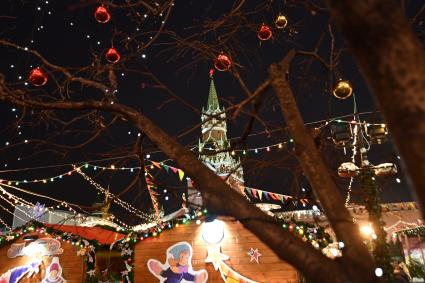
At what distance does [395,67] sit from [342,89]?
3.54 metres

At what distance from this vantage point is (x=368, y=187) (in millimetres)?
8039

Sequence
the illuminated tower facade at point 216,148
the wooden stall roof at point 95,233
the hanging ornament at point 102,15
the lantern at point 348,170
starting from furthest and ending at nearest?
the wooden stall roof at point 95,233
the lantern at point 348,170
the hanging ornament at point 102,15
the illuminated tower facade at point 216,148

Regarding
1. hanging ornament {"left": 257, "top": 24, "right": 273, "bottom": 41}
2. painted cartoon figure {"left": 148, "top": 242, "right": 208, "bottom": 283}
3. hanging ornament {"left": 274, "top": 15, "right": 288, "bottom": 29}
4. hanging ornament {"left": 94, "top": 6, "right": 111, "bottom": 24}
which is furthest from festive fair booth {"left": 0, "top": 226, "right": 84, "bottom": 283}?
hanging ornament {"left": 274, "top": 15, "right": 288, "bottom": 29}

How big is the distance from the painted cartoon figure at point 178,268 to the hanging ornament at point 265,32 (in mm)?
6051

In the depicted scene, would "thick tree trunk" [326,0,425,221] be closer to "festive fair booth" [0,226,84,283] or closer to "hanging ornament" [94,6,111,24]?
"hanging ornament" [94,6,111,24]

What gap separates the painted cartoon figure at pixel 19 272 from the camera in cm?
1034

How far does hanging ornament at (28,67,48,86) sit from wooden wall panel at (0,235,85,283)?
6618 millimetres

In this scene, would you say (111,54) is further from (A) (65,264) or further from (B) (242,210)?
(A) (65,264)

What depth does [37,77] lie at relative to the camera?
5.04 m

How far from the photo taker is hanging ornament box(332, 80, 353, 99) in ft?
15.5

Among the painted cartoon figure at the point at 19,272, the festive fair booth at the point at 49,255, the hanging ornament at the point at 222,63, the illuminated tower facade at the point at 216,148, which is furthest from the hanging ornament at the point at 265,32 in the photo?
the painted cartoon figure at the point at 19,272

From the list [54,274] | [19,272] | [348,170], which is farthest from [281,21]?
[19,272]

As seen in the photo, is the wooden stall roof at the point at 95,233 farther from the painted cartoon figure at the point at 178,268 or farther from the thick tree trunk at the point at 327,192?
the thick tree trunk at the point at 327,192

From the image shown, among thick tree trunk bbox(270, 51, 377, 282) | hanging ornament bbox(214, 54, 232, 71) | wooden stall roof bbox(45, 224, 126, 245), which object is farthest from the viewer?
wooden stall roof bbox(45, 224, 126, 245)
